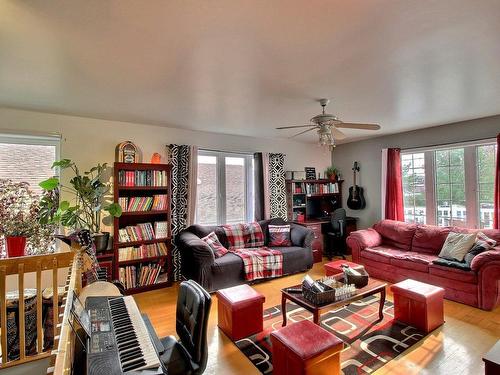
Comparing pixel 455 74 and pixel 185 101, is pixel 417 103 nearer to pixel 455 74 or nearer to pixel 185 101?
pixel 455 74

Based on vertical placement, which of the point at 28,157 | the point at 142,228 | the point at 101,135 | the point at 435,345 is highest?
the point at 101,135

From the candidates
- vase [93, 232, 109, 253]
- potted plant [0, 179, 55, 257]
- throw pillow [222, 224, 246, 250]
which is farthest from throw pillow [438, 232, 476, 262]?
potted plant [0, 179, 55, 257]

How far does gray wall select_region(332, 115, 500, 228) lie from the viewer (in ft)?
12.6

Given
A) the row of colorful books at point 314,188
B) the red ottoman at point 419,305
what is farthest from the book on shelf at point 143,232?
the red ottoman at point 419,305

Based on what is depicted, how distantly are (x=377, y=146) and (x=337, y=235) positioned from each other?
194 cm

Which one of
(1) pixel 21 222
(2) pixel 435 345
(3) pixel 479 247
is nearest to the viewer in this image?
(2) pixel 435 345

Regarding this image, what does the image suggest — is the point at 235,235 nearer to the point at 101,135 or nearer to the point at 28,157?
the point at 101,135

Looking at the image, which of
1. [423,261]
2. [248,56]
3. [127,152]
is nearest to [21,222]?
[127,152]

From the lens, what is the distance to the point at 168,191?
3.90 m

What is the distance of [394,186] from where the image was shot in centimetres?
479

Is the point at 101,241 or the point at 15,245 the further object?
the point at 101,241

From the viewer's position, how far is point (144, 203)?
12.3 ft

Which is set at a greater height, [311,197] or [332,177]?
[332,177]

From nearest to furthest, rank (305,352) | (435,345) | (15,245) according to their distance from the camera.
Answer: (305,352)
(435,345)
(15,245)
